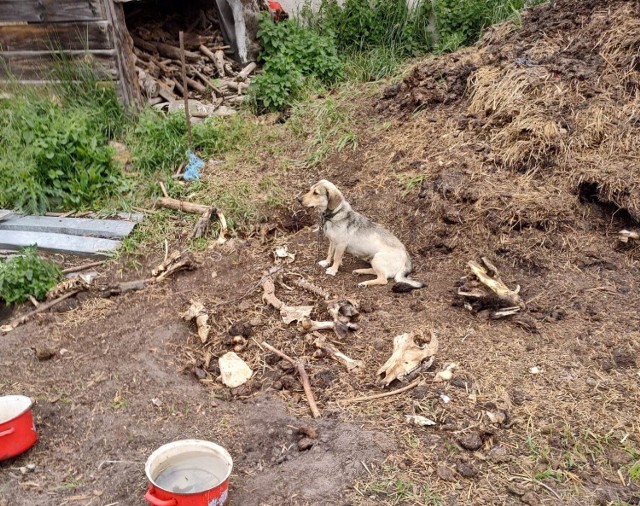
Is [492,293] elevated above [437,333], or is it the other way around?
[492,293]

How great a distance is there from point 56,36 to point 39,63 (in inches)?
16.3

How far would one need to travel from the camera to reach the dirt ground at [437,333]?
327 cm

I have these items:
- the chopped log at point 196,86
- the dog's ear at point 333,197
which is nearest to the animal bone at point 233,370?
the dog's ear at point 333,197

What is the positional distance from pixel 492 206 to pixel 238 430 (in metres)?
2.94

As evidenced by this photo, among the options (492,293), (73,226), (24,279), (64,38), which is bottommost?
(492,293)

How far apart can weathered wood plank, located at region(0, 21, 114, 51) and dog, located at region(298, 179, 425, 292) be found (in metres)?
3.70

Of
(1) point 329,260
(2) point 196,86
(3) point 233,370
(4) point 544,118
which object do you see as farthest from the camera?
(2) point 196,86

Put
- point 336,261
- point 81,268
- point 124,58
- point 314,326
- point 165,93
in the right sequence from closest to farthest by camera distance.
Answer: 1. point 314,326
2. point 336,261
3. point 81,268
4. point 124,58
5. point 165,93

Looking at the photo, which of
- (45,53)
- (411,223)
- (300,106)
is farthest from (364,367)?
(45,53)

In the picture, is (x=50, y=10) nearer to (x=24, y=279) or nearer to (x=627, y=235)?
(x=24, y=279)

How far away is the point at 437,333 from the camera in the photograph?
166 inches

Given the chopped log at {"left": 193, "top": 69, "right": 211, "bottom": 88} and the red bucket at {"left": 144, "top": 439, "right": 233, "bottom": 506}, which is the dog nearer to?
the red bucket at {"left": 144, "top": 439, "right": 233, "bottom": 506}

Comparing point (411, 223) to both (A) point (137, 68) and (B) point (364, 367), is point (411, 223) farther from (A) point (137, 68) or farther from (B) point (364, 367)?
(A) point (137, 68)

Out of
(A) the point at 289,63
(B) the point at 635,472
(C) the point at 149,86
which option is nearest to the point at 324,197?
(B) the point at 635,472
